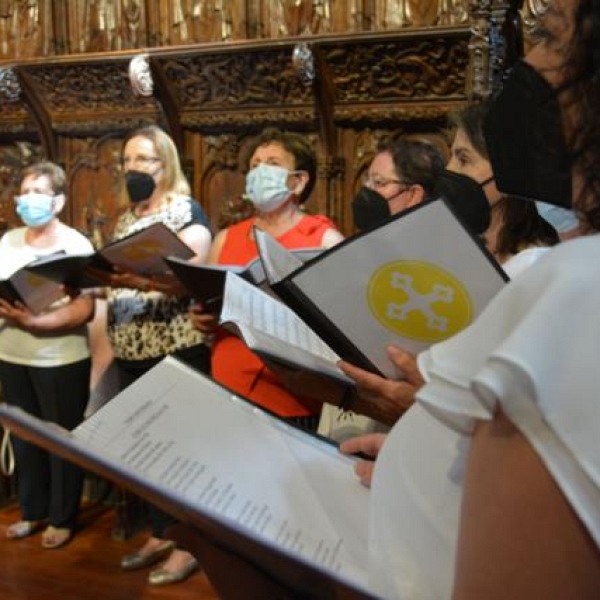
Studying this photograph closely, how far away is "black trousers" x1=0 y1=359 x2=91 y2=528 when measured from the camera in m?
3.04

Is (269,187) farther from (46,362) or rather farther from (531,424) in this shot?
(531,424)

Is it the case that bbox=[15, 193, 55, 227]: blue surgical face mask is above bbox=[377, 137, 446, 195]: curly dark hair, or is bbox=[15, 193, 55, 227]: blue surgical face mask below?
below

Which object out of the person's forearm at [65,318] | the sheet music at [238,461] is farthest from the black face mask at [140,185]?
the sheet music at [238,461]

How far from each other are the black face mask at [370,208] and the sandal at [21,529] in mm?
1911

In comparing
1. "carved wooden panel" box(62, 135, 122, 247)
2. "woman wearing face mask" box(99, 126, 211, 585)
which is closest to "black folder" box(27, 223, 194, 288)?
"woman wearing face mask" box(99, 126, 211, 585)

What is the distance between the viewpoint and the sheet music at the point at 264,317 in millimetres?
1383

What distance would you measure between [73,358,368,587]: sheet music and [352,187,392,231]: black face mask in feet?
4.04

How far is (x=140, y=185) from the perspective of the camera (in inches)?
112

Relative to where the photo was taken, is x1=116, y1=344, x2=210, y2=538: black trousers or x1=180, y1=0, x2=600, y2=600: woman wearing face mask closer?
x1=180, y1=0, x2=600, y2=600: woman wearing face mask

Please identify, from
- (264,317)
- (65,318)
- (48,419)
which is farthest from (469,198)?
(48,419)

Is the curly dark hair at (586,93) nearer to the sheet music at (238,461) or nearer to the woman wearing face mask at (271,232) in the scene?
the sheet music at (238,461)

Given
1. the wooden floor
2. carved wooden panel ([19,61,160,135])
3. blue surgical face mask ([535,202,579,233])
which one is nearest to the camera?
blue surgical face mask ([535,202,579,233])

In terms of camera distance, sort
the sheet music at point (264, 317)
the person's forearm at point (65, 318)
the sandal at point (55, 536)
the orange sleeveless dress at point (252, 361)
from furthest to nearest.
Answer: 1. the sandal at point (55, 536)
2. the person's forearm at point (65, 318)
3. the orange sleeveless dress at point (252, 361)
4. the sheet music at point (264, 317)

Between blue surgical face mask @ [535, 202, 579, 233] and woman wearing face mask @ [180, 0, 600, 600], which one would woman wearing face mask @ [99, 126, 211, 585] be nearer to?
blue surgical face mask @ [535, 202, 579, 233]
